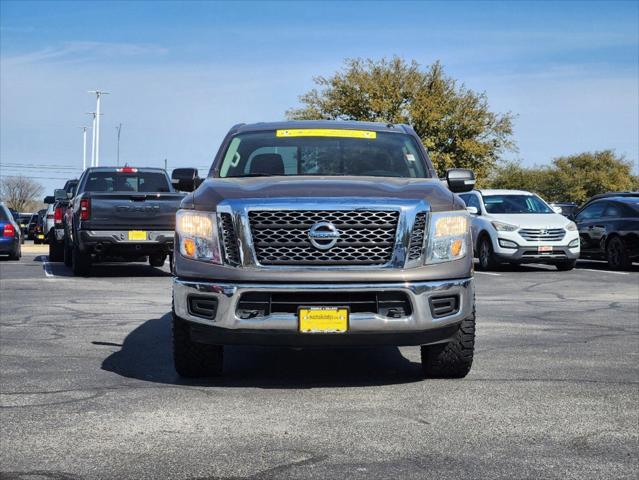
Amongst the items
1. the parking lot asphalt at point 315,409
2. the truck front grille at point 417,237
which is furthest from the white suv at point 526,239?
the truck front grille at point 417,237

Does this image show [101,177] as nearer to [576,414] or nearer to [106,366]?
[106,366]

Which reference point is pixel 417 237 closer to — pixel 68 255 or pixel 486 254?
pixel 486 254

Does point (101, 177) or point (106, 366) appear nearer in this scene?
point (106, 366)

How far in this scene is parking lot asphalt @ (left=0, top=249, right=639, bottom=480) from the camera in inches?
199

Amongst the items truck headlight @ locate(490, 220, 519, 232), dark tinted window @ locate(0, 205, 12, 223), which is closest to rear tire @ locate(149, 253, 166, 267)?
dark tinted window @ locate(0, 205, 12, 223)

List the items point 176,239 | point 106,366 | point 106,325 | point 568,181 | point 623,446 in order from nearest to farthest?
point 623,446
point 176,239
point 106,366
point 106,325
point 568,181

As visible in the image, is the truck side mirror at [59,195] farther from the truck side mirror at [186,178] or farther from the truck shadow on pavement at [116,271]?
the truck side mirror at [186,178]

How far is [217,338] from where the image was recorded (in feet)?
22.3

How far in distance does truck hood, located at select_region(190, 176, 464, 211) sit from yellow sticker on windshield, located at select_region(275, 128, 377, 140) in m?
1.13

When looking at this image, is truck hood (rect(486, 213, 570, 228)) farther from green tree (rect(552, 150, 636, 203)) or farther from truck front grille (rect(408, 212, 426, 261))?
green tree (rect(552, 150, 636, 203))

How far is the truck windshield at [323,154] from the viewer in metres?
8.29

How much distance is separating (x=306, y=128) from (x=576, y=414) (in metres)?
3.61

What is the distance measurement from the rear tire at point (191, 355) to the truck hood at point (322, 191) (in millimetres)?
885

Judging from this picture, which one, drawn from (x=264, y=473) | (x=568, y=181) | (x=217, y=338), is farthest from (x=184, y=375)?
(x=568, y=181)
